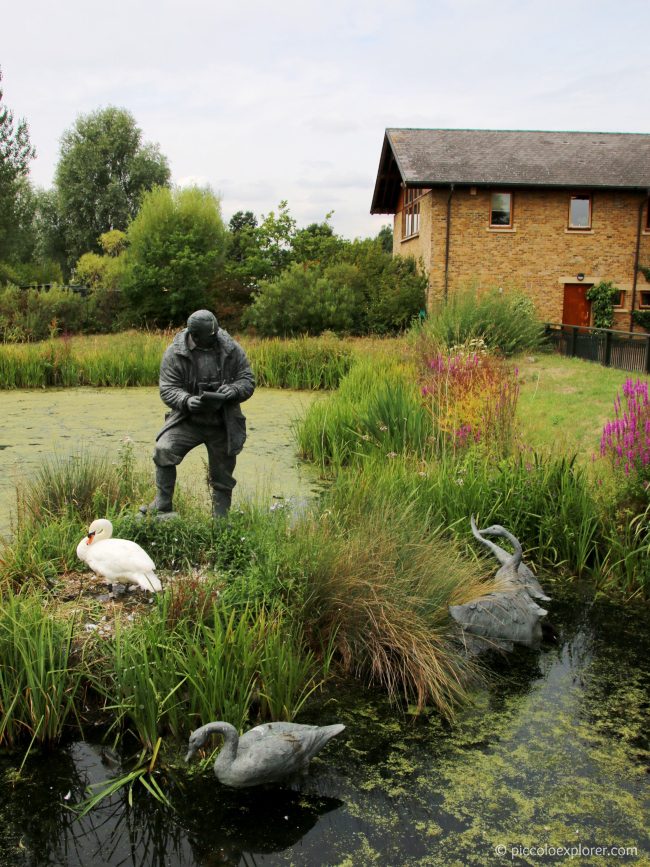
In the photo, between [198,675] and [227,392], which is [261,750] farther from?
[227,392]

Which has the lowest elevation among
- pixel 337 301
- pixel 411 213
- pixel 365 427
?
pixel 365 427

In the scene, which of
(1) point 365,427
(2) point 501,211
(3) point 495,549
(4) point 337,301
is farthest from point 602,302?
(3) point 495,549

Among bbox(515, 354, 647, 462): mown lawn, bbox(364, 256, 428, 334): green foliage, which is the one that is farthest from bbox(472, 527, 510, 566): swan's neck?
bbox(364, 256, 428, 334): green foliage

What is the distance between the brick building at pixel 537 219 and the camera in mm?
24500

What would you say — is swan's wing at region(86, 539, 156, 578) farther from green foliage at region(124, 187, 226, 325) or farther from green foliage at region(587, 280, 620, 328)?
green foliage at region(587, 280, 620, 328)

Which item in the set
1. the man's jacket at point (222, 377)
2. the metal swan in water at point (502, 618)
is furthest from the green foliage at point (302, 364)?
the metal swan in water at point (502, 618)

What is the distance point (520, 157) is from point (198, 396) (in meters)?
23.1

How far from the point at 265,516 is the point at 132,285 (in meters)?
22.2

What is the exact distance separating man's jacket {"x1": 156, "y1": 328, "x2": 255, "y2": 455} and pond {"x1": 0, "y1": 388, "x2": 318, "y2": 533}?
608 mm

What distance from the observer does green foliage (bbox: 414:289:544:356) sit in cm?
1489

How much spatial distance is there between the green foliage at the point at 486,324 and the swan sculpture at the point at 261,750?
1078cm

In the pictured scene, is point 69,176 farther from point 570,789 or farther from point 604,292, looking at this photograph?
point 570,789

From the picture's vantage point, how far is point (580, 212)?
2552 centimetres

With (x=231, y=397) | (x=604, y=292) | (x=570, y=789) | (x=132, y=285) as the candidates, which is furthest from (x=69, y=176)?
(x=570, y=789)
